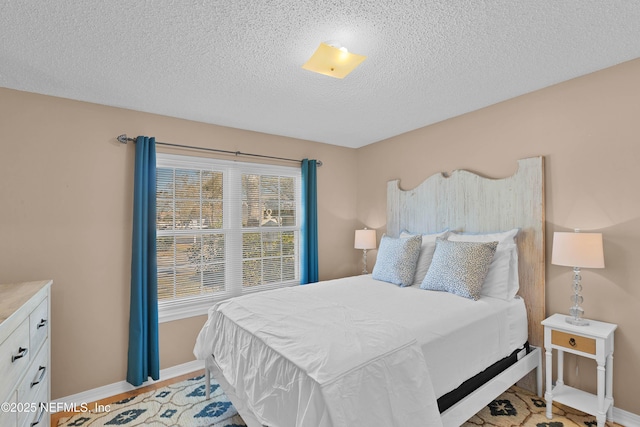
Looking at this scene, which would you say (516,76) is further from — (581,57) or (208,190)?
(208,190)

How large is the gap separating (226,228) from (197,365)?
1.39m

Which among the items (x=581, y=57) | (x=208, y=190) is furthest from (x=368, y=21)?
(x=208, y=190)

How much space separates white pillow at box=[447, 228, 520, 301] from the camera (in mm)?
2430

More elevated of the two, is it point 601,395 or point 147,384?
point 601,395

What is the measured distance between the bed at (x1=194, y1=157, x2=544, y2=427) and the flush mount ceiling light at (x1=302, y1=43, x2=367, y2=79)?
1541 millimetres

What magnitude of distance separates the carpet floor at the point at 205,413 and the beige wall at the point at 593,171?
34cm

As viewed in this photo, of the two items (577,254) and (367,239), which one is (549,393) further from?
(367,239)

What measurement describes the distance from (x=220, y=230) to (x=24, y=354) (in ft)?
6.20

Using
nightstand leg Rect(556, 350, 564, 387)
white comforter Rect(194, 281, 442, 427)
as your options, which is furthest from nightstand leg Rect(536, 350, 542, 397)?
white comforter Rect(194, 281, 442, 427)

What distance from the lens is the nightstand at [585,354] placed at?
1.94 meters

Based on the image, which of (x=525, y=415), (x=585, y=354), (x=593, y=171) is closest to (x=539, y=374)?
(x=525, y=415)

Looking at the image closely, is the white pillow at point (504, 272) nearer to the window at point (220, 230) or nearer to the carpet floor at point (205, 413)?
the carpet floor at point (205, 413)

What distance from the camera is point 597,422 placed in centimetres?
197

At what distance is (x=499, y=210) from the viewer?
274cm
